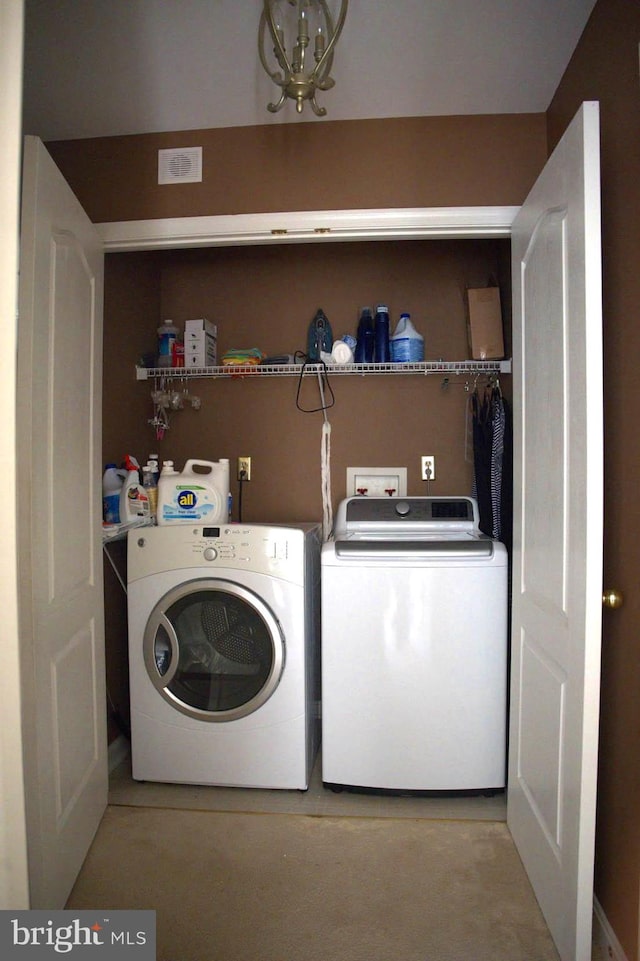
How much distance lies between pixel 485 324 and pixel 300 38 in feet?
4.34

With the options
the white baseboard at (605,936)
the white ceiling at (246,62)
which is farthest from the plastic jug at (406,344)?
the white baseboard at (605,936)

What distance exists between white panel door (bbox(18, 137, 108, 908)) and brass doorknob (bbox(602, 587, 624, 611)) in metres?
1.31

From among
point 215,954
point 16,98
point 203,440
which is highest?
point 16,98

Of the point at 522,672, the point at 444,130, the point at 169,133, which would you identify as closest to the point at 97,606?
the point at 522,672

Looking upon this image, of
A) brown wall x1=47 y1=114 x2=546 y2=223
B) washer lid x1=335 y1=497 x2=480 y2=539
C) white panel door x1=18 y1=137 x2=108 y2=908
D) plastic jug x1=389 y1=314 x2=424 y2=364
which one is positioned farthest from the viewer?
plastic jug x1=389 y1=314 x2=424 y2=364

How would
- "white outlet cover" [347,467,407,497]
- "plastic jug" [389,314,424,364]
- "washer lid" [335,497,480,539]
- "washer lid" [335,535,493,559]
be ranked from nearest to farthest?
"washer lid" [335,535,493,559] → "washer lid" [335,497,480,539] → "plastic jug" [389,314,424,364] → "white outlet cover" [347,467,407,497]

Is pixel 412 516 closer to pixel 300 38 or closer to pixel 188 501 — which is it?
pixel 188 501

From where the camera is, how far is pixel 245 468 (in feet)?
8.88

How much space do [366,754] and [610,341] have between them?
1.54 meters

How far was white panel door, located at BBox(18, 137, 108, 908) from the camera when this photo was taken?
129cm

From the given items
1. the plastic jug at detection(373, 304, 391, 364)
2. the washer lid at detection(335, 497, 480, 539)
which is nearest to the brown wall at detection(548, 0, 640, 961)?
the washer lid at detection(335, 497, 480, 539)

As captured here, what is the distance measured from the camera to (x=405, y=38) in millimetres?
1575

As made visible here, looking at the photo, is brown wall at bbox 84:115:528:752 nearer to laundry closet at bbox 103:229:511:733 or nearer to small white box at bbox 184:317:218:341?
laundry closet at bbox 103:229:511:733

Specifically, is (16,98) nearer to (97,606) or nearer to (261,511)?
(97,606)
